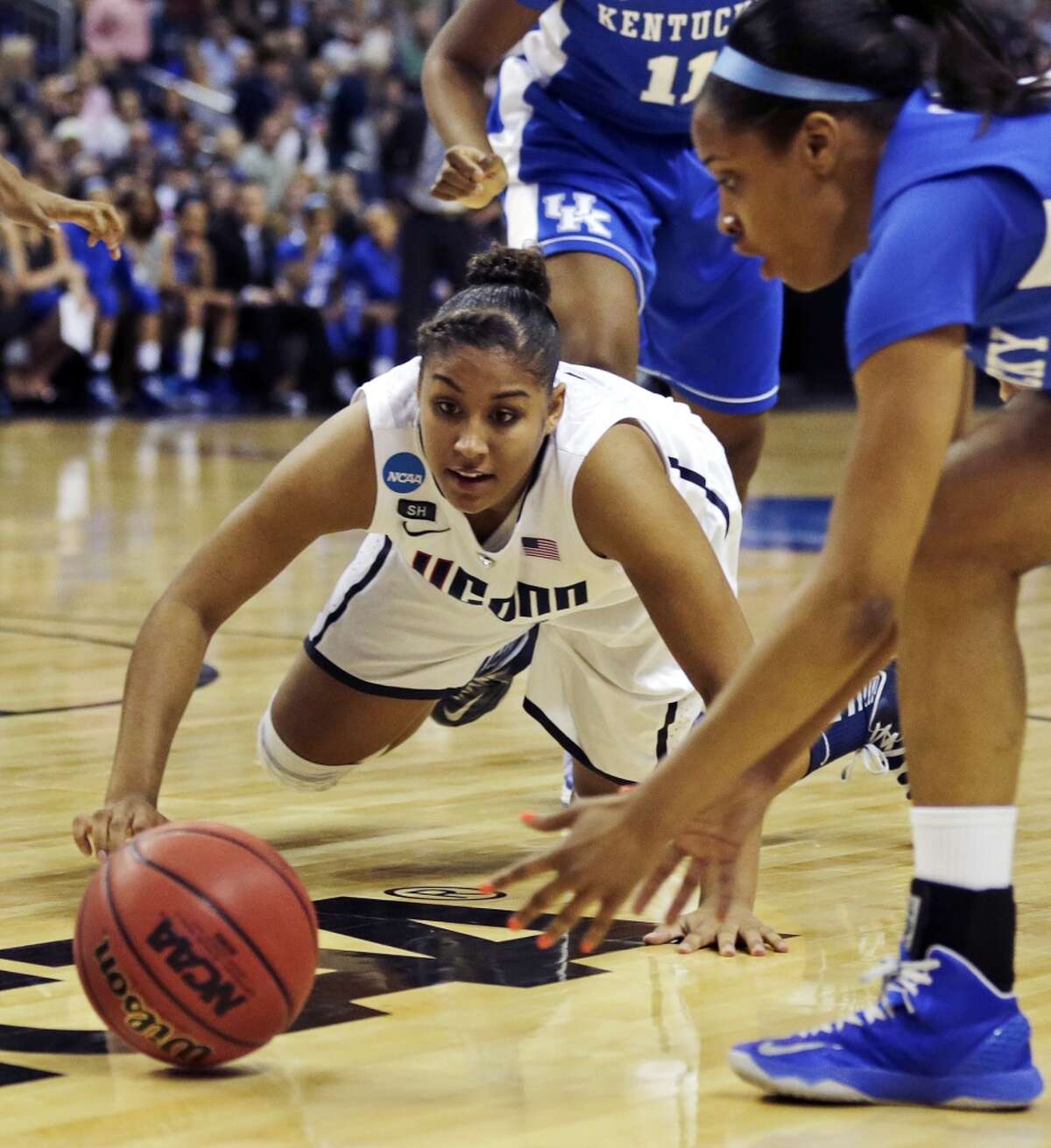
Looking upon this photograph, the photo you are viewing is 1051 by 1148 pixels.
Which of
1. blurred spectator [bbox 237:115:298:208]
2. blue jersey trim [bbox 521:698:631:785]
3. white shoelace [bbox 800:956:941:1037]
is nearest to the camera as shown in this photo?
white shoelace [bbox 800:956:941:1037]

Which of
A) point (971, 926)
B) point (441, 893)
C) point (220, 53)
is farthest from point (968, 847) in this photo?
point (220, 53)

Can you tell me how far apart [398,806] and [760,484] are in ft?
23.4

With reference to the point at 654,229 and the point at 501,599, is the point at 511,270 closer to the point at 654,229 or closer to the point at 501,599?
the point at 501,599

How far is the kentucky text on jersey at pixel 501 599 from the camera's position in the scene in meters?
3.66

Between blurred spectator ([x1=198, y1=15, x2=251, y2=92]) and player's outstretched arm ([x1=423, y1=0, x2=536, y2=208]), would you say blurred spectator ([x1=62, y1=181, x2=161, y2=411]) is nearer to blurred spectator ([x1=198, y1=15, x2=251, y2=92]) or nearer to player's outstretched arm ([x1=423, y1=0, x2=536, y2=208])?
blurred spectator ([x1=198, y1=15, x2=251, y2=92])

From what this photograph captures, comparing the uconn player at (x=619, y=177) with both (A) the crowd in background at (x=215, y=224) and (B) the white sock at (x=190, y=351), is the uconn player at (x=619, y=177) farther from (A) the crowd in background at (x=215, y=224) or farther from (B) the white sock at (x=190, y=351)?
(B) the white sock at (x=190, y=351)

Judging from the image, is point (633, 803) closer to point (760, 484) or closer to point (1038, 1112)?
point (1038, 1112)

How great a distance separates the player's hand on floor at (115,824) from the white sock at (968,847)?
126 centimetres

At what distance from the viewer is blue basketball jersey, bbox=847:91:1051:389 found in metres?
2.29

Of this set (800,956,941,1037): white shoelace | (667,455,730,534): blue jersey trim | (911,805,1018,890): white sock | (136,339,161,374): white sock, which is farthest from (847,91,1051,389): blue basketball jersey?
(136,339,161,374): white sock

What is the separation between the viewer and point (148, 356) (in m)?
16.6

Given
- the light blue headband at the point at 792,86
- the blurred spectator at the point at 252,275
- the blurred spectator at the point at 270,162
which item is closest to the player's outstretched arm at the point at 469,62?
the light blue headband at the point at 792,86

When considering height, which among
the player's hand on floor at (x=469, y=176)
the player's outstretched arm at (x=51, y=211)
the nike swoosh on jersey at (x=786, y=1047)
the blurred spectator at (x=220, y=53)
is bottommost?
Answer: the nike swoosh on jersey at (x=786, y=1047)

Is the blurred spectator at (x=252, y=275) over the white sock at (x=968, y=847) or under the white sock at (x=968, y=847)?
under
